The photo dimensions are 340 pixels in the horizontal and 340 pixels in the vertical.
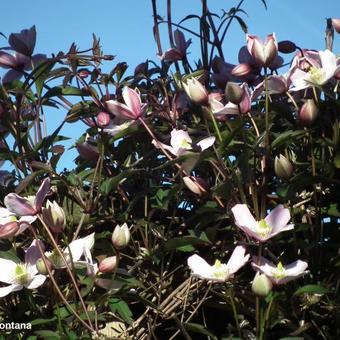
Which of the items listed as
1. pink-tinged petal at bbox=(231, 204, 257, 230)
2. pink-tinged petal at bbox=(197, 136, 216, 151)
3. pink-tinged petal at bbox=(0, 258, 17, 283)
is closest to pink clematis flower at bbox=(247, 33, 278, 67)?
pink-tinged petal at bbox=(197, 136, 216, 151)

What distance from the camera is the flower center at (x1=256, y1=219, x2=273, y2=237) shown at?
3.23ft

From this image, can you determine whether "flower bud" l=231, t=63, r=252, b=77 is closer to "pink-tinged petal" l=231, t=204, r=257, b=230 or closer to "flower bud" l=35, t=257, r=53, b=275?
"pink-tinged petal" l=231, t=204, r=257, b=230

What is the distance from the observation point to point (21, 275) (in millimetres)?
1077

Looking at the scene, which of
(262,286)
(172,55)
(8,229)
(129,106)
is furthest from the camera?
(172,55)

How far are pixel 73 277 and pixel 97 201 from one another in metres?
0.18

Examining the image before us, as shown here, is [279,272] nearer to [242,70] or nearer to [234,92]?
[234,92]

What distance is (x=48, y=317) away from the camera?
112 centimetres

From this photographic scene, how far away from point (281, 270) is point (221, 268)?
0.08 meters

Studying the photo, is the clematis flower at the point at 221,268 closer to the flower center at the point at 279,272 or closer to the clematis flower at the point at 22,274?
the flower center at the point at 279,272

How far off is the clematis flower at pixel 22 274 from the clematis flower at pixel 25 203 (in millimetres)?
61

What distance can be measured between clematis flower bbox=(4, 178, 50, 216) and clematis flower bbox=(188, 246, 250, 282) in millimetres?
225

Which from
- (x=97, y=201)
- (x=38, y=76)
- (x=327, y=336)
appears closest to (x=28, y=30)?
(x=38, y=76)

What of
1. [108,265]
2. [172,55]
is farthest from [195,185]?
[172,55]

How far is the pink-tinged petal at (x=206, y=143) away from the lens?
106 centimetres
